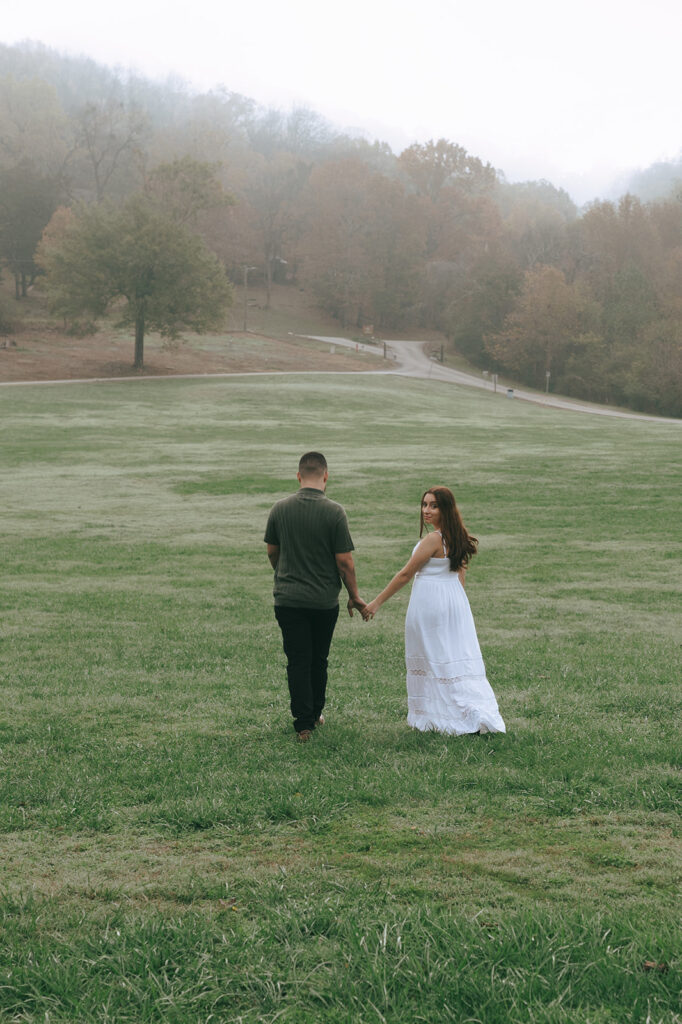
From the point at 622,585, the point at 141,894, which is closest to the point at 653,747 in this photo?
the point at 141,894

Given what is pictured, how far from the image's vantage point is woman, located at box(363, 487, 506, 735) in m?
7.32

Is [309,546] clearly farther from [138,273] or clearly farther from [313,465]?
[138,273]

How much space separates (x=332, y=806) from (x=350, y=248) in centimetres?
11517

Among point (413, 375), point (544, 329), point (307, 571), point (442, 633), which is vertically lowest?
point (442, 633)

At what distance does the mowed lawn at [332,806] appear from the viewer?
364cm

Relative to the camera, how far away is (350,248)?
116 metres

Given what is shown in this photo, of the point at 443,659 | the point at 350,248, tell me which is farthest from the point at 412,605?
the point at 350,248

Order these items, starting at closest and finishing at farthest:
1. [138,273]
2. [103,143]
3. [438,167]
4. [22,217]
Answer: [138,273] < [22,217] < [103,143] < [438,167]

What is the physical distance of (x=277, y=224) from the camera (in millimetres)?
130750

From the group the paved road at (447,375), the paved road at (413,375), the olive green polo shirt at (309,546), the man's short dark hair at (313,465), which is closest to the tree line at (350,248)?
the paved road at (413,375)

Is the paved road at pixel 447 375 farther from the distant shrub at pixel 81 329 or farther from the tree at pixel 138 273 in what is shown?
the distant shrub at pixel 81 329

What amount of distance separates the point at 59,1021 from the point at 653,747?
15.1 ft

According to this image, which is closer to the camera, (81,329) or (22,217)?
(81,329)

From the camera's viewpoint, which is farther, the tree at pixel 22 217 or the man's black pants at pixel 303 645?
the tree at pixel 22 217
